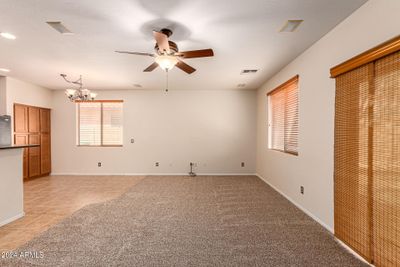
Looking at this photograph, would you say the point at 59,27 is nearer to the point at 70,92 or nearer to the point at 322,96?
the point at 70,92

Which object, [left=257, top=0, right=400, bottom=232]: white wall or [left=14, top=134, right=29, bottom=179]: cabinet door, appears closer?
[left=257, top=0, right=400, bottom=232]: white wall

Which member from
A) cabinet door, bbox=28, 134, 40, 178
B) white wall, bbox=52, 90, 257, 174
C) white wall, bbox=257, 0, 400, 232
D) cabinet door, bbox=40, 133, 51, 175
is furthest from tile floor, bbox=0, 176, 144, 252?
white wall, bbox=257, 0, 400, 232

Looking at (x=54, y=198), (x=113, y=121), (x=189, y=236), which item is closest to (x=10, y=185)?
(x=54, y=198)

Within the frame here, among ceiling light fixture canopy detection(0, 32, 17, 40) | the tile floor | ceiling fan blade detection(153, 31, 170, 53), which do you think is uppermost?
ceiling light fixture canopy detection(0, 32, 17, 40)

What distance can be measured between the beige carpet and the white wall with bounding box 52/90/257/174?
2.32 metres

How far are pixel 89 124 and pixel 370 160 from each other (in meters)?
6.96

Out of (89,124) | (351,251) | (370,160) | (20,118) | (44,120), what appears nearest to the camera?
(370,160)

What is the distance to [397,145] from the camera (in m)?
1.71

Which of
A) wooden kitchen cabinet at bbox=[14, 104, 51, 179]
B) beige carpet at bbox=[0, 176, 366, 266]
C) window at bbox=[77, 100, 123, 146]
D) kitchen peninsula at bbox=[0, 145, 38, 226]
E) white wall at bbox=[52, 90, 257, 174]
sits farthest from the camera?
window at bbox=[77, 100, 123, 146]

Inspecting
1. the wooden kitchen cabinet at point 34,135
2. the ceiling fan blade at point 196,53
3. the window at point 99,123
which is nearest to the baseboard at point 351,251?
the ceiling fan blade at point 196,53

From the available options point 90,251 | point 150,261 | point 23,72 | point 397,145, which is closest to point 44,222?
point 90,251

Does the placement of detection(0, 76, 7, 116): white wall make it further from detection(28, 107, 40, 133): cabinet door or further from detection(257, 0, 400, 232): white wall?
detection(257, 0, 400, 232): white wall

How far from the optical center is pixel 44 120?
19.9ft

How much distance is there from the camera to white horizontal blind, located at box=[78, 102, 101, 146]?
641 centimetres
